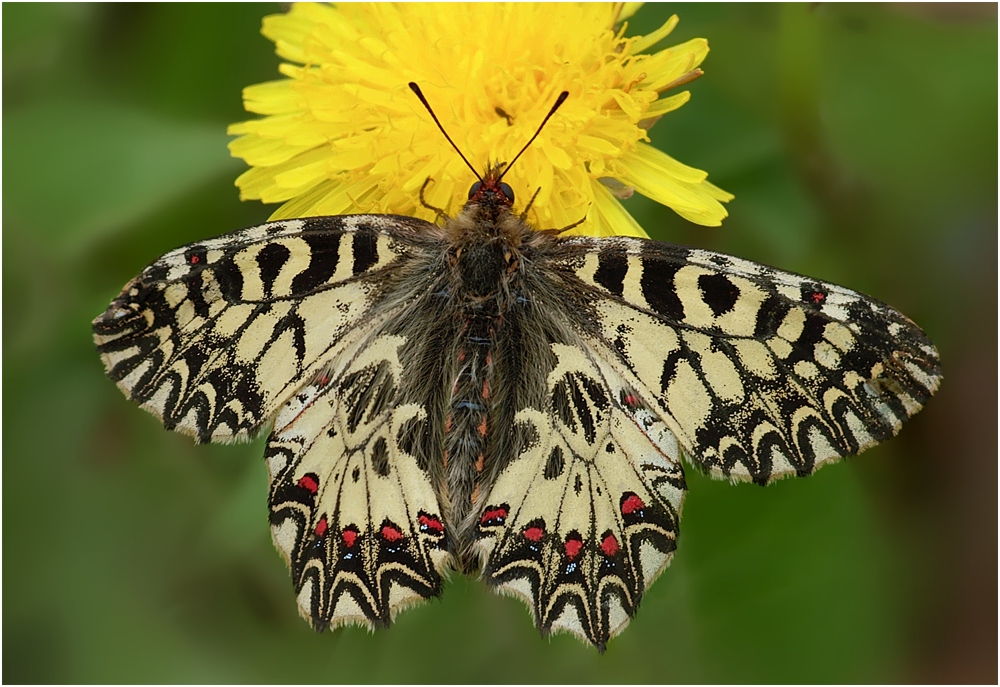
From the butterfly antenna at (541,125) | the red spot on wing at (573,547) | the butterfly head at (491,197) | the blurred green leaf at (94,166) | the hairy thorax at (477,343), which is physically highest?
the blurred green leaf at (94,166)

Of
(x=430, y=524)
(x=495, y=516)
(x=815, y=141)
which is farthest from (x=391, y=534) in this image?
(x=815, y=141)

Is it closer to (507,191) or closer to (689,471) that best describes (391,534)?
(507,191)

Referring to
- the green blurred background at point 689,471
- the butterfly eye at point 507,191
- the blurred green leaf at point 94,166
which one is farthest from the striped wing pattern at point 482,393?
the blurred green leaf at point 94,166

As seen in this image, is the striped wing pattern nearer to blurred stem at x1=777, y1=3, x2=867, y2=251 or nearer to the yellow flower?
the yellow flower

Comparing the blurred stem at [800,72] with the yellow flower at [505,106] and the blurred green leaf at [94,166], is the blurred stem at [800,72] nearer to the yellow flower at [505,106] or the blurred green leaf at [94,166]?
the yellow flower at [505,106]

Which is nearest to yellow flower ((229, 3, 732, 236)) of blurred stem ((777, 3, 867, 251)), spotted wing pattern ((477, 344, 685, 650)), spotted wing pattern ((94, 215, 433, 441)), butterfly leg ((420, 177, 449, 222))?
butterfly leg ((420, 177, 449, 222))

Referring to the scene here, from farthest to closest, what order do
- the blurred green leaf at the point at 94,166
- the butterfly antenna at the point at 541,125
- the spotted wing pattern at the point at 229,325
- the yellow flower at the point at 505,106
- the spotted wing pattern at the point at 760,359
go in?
the blurred green leaf at the point at 94,166 < the yellow flower at the point at 505,106 < the butterfly antenna at the point at 541,125 < the spotted wing pattern at the point at 229,325 < the spotted wing pattern at the point at 760,359

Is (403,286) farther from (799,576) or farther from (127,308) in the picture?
(799,576)
